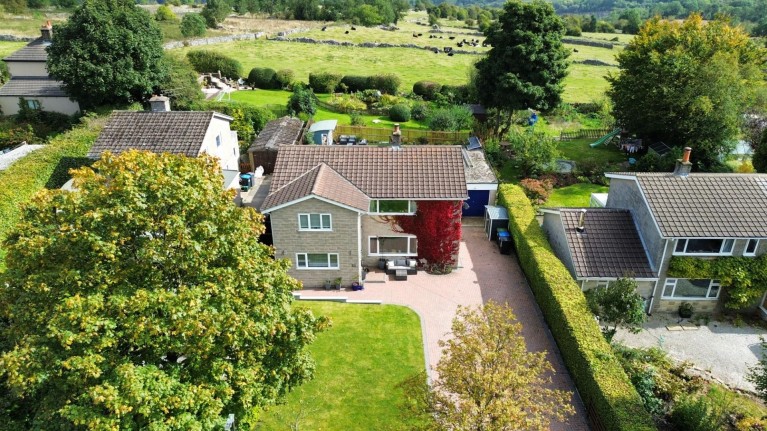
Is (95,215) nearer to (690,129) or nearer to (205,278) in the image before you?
(205,278)

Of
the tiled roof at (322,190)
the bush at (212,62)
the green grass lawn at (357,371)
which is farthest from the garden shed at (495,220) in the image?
the bush at (212,62)

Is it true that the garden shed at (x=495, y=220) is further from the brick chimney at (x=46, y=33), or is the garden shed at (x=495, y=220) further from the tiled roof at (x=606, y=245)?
the brick chimney at (x=46, y=33)

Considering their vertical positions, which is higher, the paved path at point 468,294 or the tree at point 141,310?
the tree at point 141,310

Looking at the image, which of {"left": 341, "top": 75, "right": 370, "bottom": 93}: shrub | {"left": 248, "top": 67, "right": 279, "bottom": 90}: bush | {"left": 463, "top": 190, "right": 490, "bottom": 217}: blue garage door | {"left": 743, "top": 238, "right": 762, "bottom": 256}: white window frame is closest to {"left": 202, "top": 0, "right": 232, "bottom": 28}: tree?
{"left": 248, "top": 67, "right": 279, "bottom": 90}: bush

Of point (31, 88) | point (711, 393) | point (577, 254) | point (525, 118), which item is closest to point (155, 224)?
point (577, 254)

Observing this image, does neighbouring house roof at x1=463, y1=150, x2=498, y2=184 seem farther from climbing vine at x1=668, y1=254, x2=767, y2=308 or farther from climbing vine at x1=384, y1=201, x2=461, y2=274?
climbing vine at x1=668, y1=254, x2=767, y2=308

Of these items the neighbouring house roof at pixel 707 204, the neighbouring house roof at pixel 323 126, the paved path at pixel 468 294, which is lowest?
the paved path at pixel 468 294
